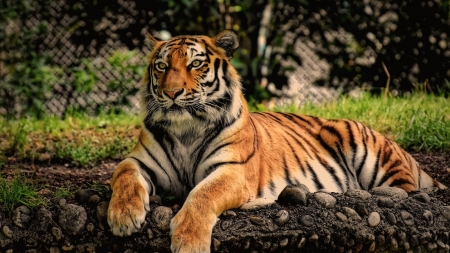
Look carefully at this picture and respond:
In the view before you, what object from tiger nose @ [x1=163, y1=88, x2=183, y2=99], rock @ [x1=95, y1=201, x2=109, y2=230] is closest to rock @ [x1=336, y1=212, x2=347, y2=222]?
tiger nose @ [x1=163, y1=88, x2=183, y2=99]

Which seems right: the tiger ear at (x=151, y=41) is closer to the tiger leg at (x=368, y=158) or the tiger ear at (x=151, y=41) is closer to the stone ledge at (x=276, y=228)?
the stone ledge at (x=276, y=228)

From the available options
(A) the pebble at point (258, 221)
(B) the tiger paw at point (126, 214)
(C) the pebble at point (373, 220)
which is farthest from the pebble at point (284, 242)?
(B) the tiger paw at point (126, 214)

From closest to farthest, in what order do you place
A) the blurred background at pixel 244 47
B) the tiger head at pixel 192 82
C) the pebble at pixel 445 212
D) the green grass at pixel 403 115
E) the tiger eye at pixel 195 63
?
the tiger head at pixel 192 82
the tiger eye at pixel 195 63
the pebble at pixel 445 212
the green grass at pixel 403 115
the blurred background at pixel 244 47

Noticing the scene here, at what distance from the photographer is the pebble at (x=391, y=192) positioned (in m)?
4.33

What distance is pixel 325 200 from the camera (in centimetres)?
408

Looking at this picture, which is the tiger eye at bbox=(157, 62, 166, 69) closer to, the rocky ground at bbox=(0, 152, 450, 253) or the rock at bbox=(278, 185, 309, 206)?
the rocky ground at bbox=(0, 152, 450, 253)

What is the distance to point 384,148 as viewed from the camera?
195 inches

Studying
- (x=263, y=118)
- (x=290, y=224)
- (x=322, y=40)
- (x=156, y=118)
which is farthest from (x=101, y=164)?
(x=322, y=40)

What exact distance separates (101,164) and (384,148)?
240cm

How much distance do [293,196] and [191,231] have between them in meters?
0.76

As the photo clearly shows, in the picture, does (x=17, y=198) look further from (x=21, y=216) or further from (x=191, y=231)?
(x=191, y=231)

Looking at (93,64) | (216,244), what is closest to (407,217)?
(216,244)

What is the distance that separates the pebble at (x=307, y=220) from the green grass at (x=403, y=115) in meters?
2.31

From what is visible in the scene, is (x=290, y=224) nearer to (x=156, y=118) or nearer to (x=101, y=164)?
(x=156, y=118)
